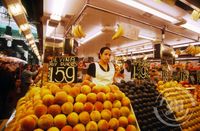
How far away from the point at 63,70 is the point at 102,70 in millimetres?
1561

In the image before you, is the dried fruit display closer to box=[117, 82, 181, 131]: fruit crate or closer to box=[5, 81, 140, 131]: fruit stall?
box=[117, 82, 181, 131]: fruit crate

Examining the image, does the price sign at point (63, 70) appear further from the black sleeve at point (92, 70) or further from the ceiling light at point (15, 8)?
the ceiling light at point (15, 8)

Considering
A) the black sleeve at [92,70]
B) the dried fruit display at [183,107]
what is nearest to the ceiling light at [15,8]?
the black sleeve at [92,70]

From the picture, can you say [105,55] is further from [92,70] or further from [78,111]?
[78,111]

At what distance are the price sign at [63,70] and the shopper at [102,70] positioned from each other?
1419 mm

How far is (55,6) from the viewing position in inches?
200

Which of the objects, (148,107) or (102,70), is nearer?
(148,107)

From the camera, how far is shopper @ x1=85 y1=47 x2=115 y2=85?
3.77 metres

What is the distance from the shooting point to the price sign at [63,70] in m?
2.31

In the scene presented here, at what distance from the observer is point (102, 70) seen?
150 inches

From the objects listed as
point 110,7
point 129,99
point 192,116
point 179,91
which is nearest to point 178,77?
point 179,91

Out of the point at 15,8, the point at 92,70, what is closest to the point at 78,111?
the point at 92,70

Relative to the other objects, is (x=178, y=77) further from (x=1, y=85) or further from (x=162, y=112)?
(x=1, y=85)

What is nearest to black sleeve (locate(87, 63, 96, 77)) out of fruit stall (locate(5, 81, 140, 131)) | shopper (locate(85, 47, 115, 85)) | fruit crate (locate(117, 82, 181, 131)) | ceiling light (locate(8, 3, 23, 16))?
shopper (locate(85, 47, 115, 85))
